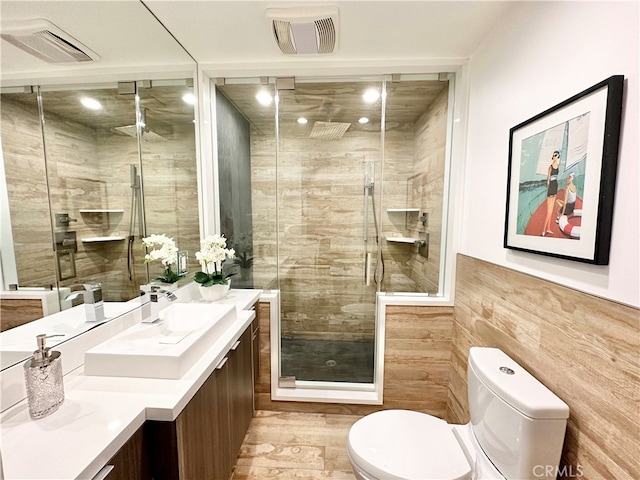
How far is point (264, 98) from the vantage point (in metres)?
2.18

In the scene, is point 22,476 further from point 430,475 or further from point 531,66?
point 531,66

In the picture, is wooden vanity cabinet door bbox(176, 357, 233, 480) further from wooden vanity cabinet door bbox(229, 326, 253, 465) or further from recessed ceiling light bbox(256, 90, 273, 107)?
recessed ceiling light bbox(256, 90, 273, 107)

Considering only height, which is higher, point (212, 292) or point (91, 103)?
point (91, 103)

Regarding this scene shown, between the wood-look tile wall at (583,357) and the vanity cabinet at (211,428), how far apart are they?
4.38 ft

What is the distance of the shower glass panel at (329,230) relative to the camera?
2.51m

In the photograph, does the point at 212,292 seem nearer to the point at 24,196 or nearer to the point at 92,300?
the point at 92,300

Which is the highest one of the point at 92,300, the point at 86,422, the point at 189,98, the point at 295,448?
the point at 189,98

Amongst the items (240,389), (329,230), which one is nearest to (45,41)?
(240,389)

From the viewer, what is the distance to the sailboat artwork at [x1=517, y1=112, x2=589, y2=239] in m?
0.92

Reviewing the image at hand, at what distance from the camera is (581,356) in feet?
2.98

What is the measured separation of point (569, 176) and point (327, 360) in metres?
2.19

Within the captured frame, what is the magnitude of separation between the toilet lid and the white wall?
34.0 inches

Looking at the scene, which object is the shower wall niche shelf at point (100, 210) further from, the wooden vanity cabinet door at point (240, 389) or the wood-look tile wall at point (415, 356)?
the wood-look tile wall at point (415, 356)

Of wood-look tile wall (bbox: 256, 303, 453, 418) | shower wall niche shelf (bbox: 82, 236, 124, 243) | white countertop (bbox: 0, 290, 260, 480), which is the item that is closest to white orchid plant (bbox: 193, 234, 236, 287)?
wood-look tile wall (bbox: 256, 303, 453, 418)
